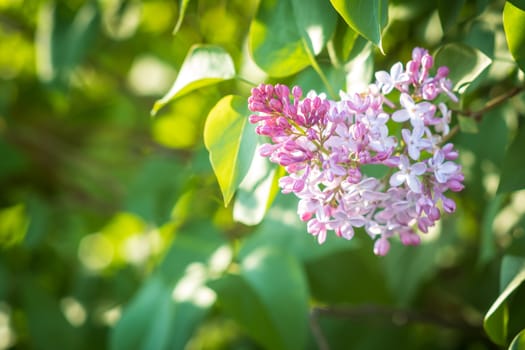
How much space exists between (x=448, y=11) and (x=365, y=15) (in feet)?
0.36

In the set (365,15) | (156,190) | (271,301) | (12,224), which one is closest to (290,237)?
(271,301)

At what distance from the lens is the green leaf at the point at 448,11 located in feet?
1.70

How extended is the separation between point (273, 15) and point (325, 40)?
0.08m

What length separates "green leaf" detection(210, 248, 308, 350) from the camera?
71 centimetres

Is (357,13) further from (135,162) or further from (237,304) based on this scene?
(135,162)

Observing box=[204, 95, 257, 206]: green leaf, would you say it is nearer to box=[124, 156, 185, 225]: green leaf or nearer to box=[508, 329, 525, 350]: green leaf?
box=[508, 329, 525, 350]: green leaf

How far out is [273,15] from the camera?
1.89ft

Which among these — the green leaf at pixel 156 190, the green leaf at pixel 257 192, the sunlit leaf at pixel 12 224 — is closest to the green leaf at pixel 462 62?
the green leaf at pixel 257 192

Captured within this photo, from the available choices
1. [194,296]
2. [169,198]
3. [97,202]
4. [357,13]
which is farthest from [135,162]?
[357,13]

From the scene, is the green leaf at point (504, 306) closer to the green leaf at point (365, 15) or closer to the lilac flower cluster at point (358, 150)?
the lilac flower cluster at point (358, 150)

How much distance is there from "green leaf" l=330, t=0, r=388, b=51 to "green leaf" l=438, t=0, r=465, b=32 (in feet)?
0.28

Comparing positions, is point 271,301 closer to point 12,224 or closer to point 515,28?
point 515,28

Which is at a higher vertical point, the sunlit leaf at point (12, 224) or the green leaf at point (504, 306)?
the green leaf at point (504, 306)

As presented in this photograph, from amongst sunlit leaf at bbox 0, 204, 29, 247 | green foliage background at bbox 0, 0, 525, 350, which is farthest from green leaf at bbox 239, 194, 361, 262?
sunlit leaf at bbox 0, 204, 29, 247
